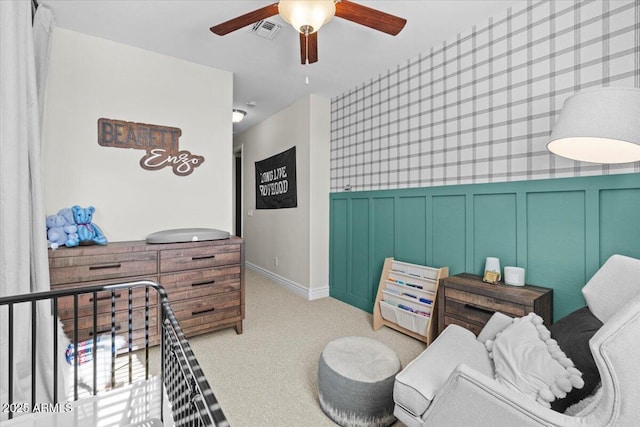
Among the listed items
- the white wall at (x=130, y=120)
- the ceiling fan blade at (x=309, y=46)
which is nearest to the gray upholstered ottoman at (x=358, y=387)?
the ceiling fan blade at (x=309, y=46)

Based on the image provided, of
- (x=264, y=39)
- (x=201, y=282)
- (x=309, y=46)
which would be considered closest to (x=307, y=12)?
(x=309, y=46)

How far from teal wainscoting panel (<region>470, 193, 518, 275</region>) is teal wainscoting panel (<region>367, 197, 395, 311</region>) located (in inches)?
34.2

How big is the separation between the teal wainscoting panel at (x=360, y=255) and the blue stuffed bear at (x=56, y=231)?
105 inches

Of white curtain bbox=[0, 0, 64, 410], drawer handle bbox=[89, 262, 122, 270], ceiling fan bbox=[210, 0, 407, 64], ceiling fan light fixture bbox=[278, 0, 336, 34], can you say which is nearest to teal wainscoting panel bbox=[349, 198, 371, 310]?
ceiling fan bbox=[210, 0, 407, 64]

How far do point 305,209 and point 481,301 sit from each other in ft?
7.69

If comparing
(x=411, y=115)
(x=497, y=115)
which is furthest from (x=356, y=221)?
(x=497, y=115)

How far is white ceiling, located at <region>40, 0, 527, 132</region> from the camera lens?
7.07 feet

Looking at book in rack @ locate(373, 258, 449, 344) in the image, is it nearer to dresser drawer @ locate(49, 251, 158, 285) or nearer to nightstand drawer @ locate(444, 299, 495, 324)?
nightstand drawer @ locate(444, 299, 495, 324)

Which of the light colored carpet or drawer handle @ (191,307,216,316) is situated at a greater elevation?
drawer handle @ (191,307,216,316)

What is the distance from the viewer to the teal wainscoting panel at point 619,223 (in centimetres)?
169

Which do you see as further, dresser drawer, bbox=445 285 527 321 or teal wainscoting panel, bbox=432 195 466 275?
teal wainscoting panel, bbox=432 195 466 275

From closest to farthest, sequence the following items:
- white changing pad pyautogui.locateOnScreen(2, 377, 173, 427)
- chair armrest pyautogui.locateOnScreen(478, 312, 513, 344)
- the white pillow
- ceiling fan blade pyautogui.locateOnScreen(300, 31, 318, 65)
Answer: the white pillow
white changing pad pyautogui.locateOnScreen(2, 377, 173, 427)
chair armrest pyautogui.locateOnScreen(478, 312, 513, 344)
ceiling fan blade pyautogui.locateOnScreen(300, 31, 318, 65)

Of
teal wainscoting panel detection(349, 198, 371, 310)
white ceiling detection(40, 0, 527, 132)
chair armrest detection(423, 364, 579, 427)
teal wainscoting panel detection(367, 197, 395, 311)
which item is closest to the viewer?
chair armrest detection(423, 364, 579, 427)

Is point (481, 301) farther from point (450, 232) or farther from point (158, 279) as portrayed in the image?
point (158, 279)
